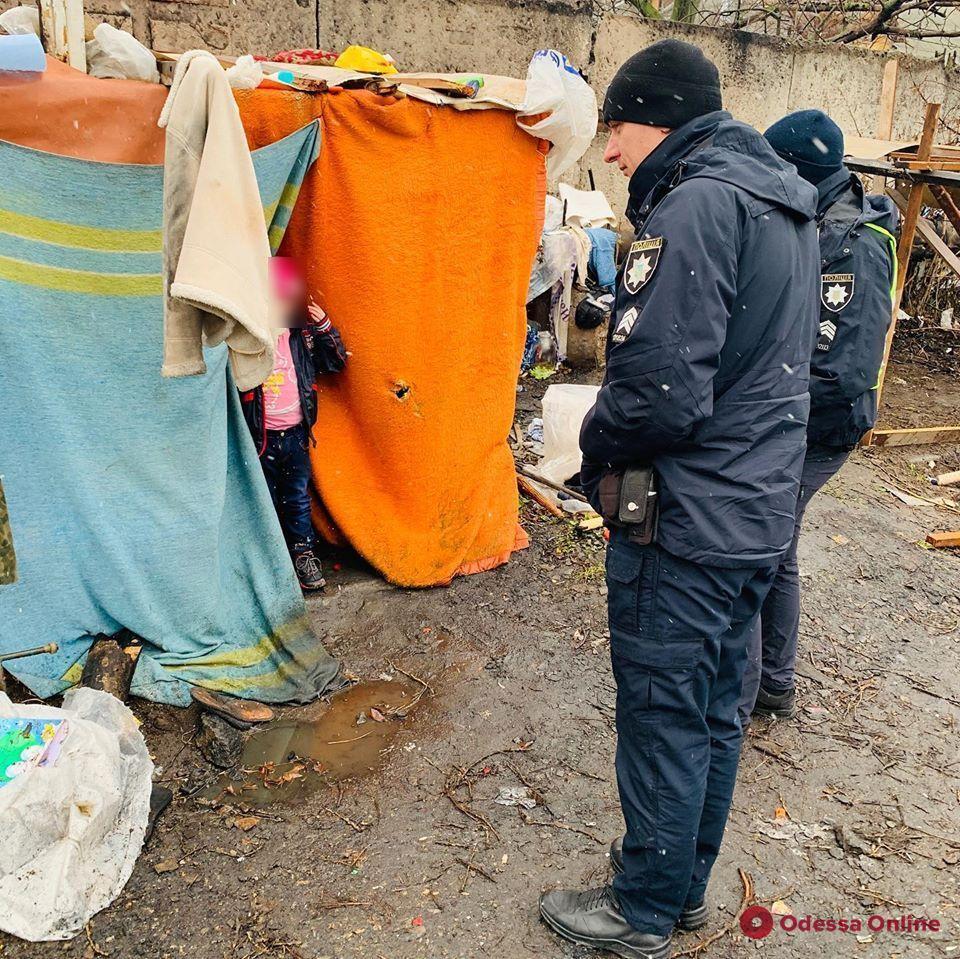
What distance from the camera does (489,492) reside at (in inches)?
177

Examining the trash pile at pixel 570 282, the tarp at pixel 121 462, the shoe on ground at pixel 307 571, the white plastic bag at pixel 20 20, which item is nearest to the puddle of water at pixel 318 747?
the tarp at pixel 121 462

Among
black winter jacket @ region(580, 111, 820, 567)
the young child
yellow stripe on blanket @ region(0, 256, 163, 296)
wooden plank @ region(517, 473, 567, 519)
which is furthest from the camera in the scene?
wooden plank @ region(517, 473, 567, 519)

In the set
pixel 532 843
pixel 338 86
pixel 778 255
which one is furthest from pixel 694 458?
pixel 338 86

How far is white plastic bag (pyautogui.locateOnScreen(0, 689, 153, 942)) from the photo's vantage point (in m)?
2.43

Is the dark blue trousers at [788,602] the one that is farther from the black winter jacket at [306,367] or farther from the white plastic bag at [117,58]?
the white plastic bag at [117,58]

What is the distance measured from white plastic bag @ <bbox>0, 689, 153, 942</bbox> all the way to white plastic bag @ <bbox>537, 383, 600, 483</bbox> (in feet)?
10.7

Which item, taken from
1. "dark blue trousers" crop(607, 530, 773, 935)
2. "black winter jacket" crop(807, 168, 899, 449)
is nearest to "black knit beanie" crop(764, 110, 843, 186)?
"black winter jacket" crop(807, 168, 899, 449)

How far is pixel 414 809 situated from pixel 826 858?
1391 mm

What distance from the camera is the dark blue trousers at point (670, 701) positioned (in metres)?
2.18

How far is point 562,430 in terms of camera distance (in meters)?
5.52

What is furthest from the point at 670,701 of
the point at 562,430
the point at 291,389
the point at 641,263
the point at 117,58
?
the point at 562,430

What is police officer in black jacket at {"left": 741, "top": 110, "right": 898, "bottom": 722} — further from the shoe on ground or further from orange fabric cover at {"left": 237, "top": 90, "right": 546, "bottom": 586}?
the shoe on ground

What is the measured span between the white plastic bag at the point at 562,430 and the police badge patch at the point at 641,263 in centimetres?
331

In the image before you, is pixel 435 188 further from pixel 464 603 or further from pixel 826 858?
pixel 826 858
